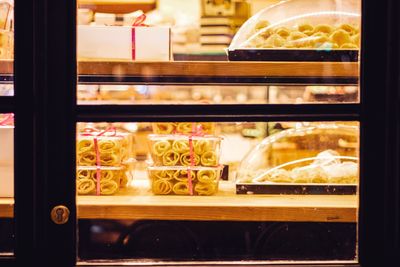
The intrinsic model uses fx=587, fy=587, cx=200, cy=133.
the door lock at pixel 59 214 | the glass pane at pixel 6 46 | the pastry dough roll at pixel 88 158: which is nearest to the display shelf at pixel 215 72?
the glass pane at pixel 6 46

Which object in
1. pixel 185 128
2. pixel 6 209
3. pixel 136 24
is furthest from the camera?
pixel 185 128

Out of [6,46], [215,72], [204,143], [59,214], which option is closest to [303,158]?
[204,143]

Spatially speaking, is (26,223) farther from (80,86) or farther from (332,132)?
(332,132)

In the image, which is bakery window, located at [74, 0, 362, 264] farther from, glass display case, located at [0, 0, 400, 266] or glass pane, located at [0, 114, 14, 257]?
glass pane, located at [0, 114, 14, 257]

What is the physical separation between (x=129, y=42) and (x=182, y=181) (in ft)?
1.77

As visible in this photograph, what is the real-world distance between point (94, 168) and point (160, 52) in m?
0.48

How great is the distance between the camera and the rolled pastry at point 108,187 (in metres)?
2.11

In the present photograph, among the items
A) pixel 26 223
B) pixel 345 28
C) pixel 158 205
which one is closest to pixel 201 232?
pixel 158 205

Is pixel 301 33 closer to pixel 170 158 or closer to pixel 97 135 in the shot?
pixel 170 158

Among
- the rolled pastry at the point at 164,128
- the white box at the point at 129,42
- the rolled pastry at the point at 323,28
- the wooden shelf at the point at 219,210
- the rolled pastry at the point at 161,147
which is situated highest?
the rolled pastry at the point at 323,28

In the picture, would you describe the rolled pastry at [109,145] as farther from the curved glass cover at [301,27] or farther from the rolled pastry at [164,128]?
the curved glass cover at [301,27]

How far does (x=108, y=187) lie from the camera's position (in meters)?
2.13

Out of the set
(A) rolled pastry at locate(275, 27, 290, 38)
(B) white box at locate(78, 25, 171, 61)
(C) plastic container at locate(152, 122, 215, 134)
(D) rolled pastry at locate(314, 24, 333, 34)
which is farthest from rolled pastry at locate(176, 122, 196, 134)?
(D) rolled pastry at locate(314, 24, 333, 34)

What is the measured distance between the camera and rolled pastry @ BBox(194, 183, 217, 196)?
215 centimetres
